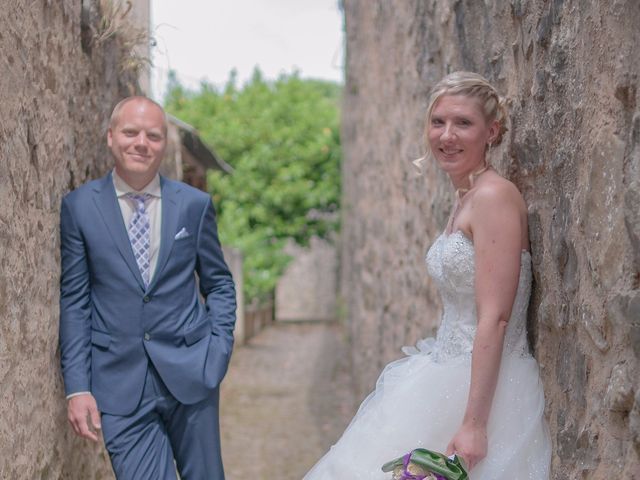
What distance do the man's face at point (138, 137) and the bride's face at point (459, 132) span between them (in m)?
1.10

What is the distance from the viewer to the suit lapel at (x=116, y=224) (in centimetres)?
328

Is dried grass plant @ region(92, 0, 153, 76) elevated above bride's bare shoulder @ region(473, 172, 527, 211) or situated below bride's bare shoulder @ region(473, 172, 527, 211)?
above


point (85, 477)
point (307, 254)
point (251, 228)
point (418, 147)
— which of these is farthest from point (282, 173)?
point (85, 477)

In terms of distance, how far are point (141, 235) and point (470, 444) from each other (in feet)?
4.95

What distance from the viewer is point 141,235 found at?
11.0ft

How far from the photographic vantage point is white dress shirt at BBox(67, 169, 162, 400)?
336cm

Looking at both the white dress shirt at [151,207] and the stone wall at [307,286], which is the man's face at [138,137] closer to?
the white dress shirt at [151,207]

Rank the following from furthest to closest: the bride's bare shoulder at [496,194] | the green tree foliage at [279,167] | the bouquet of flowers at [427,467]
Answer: the green tree foliage at [279,167], the bride's bare shoulder at [496,194], the bouquet of flowers at [427,467]

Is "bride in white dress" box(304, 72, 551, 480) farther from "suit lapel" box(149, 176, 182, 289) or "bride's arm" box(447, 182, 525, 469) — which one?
"suit lapel" box(149, 176, 182, 289)

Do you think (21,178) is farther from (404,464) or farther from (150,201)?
(404,464)

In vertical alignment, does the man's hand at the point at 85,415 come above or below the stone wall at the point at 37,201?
below

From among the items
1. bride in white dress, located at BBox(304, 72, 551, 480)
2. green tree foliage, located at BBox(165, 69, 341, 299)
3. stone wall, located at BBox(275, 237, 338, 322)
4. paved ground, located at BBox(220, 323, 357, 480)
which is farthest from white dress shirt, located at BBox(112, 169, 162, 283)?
stone wall, located at BBox(275, 237, 338, 322)

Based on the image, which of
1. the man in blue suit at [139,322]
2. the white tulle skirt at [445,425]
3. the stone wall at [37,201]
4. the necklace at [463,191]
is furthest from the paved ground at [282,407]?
the necklace at [463,191]

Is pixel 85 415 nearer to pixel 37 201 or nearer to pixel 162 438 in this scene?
pixel 162 438
